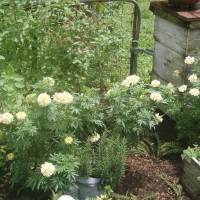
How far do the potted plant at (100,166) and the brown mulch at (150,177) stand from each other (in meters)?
0.23

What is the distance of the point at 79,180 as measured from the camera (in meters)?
3.37

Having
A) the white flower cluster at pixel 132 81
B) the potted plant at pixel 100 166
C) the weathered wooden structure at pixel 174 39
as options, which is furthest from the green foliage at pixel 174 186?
the weathered wooden structure at pixel 174 39

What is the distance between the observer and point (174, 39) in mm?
4207

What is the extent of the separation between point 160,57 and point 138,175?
1381 mm

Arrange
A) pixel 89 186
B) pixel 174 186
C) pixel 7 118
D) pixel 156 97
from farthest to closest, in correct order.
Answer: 1. pixel 174 186
2. pixel 156 97
3. pixel 89 186
4. pixel 7 118

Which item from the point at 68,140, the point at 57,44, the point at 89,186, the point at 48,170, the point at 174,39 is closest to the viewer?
the point at 48,170

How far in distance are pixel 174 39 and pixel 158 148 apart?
1075 mm

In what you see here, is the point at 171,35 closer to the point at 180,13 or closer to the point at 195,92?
the point at 180,13

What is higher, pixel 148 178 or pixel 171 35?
pixel 171 35

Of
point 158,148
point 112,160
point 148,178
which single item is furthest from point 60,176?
point 158,148

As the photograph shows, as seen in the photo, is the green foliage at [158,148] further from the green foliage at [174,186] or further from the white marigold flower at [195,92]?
the white marigold flower at [195,92]

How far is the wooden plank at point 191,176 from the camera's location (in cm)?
345

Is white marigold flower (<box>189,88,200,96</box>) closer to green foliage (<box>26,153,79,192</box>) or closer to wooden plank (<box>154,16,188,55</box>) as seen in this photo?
wooden plank (<box>154,16,188,55</box>)

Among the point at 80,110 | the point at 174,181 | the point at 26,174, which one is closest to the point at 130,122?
the point at 80,110
